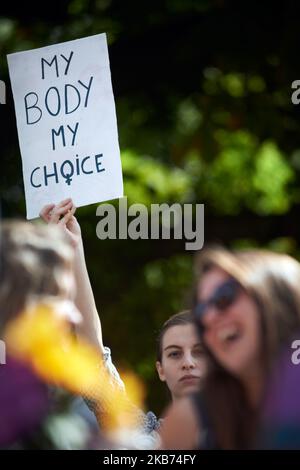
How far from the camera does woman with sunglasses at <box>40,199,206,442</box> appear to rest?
Answer: 2.51m

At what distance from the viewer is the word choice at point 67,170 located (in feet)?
8.50

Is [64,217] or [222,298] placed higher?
[64,217]

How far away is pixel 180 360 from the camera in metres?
2.55

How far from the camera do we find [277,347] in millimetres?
2193

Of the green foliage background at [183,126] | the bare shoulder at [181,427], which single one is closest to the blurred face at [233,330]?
the bare shoulder at [181,427]

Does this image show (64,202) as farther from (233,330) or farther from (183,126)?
(183,126)

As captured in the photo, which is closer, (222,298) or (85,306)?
(222,298)

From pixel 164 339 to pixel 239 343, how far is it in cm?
43

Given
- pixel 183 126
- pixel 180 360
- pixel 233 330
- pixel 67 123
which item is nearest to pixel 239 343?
pixel 233 330

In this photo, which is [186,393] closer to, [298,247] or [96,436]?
[96,436]

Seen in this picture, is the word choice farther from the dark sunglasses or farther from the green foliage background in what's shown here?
the green foliage background

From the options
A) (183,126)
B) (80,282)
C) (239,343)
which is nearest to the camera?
(239,343)

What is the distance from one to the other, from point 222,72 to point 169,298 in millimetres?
931
